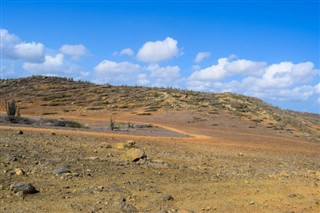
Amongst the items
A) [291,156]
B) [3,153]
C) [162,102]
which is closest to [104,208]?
[3,153]

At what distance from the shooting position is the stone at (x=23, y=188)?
24.4 feet

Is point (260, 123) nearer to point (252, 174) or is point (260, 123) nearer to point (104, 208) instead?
point (252, 174)

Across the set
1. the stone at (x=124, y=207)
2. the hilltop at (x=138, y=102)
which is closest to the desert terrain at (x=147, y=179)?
the stone at (x=124, y=207)

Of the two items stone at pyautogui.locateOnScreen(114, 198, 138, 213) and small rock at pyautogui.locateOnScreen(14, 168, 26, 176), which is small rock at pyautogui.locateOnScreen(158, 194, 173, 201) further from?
small rock at pyautogui.locateOnScreen(14, 168, 26, 176)

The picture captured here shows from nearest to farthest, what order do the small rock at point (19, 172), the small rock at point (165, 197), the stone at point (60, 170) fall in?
the small rock at point (165, 197) → the small rock at point (19, 172) → the stone at point (60, 170)

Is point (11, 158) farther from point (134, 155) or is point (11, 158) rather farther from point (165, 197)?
point (165, 197)

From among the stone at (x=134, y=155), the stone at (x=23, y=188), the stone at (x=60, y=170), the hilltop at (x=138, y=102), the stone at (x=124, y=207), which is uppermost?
the hilltop at (x=138, y=102)

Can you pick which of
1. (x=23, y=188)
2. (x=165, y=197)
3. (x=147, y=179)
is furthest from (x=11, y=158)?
(x=165, y=197)

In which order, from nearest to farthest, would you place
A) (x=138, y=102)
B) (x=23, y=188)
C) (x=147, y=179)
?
(x=23, y=188) < (x=147, y=179) < (x=138, y=102)

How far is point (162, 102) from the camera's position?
153 feet

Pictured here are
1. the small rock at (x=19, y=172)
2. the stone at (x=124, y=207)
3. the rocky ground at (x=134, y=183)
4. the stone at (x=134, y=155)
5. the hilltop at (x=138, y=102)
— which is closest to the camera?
the stone at (x=124, y=207)

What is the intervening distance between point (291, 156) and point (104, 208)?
42.5 ft

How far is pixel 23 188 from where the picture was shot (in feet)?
24.5

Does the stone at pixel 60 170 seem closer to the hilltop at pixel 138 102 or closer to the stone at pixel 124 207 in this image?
the stone at pixel 124 207
